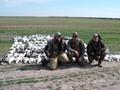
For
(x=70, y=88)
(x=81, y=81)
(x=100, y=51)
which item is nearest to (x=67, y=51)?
(x=100, y=51)

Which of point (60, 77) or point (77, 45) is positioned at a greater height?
point (77, 45)

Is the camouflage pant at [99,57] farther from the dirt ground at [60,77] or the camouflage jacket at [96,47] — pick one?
the dirt ground at [60,77]

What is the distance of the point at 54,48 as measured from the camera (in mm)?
12344

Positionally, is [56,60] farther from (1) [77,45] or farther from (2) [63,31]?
(2) [63,31]

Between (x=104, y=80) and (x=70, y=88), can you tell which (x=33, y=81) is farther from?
(x=104, y=80)

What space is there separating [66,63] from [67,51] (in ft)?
1.62

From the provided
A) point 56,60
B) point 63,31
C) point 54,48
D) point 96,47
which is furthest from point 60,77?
point 63,31

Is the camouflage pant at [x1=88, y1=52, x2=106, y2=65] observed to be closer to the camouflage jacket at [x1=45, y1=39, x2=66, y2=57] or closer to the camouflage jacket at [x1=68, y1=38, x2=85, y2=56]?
the camouflage jacket at [x1=68, y1=38, x2=85, y2=56]

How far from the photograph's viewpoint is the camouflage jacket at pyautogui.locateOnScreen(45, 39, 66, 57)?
40.4 feet

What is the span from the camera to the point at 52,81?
10.6m

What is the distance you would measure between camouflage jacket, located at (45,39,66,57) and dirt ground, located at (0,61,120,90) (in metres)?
0.59

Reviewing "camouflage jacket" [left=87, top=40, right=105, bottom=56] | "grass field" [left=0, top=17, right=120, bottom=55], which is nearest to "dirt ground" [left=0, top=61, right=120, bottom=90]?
"camouflage jacket" [left=87, top=40, right=105, bottom=56]

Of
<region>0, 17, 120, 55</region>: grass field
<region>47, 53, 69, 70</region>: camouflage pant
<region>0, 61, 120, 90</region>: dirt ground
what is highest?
<region>47, 53, 69, 70</region>: camouflage pant

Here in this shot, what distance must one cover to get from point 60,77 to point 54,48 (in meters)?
1.64
